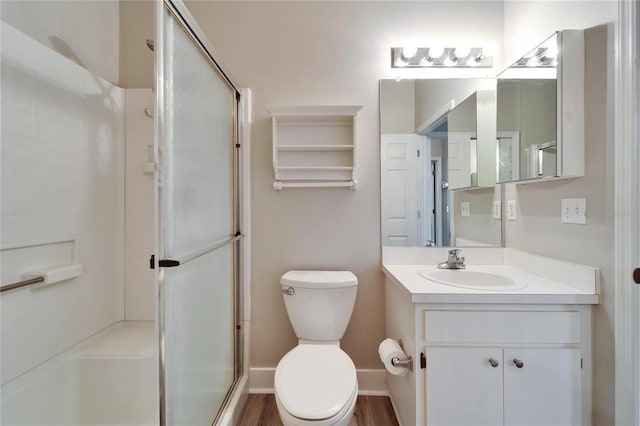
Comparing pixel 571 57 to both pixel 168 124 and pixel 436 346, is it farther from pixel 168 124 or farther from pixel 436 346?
pixel 168 124

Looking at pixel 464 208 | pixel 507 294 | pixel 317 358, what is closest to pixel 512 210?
pixel 464 208

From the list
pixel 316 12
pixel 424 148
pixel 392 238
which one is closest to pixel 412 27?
pixel 316 12

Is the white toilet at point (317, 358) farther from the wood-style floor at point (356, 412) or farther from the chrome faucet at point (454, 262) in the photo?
the chrome faucet at point (454, 262)

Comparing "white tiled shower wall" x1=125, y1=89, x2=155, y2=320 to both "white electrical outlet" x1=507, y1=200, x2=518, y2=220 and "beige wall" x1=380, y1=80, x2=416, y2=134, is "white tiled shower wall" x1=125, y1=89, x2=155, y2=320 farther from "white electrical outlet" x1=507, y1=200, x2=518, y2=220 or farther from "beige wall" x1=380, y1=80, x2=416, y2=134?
"white electrical outlet" x1=507, y1=200, x2=518, y2=220

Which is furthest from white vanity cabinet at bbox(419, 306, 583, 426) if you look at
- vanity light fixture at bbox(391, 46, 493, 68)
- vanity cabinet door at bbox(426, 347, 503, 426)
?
vanity light fixture at bbox(391, 46, 493, 68)

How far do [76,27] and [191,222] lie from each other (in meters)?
1.48

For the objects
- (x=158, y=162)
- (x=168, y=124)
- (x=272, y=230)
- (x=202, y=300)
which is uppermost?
(x=168, y=124)

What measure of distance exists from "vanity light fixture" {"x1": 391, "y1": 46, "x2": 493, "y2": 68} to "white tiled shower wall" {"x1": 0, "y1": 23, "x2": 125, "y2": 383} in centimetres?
176

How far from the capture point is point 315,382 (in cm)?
120

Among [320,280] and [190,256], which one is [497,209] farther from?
[190,256]

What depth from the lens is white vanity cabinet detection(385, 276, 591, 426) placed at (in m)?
1.16

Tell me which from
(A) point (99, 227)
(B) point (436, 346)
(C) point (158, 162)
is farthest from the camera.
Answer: (A) point (99, 227)

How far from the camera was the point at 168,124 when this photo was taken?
90 centimetres

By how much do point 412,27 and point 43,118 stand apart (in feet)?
6.81
